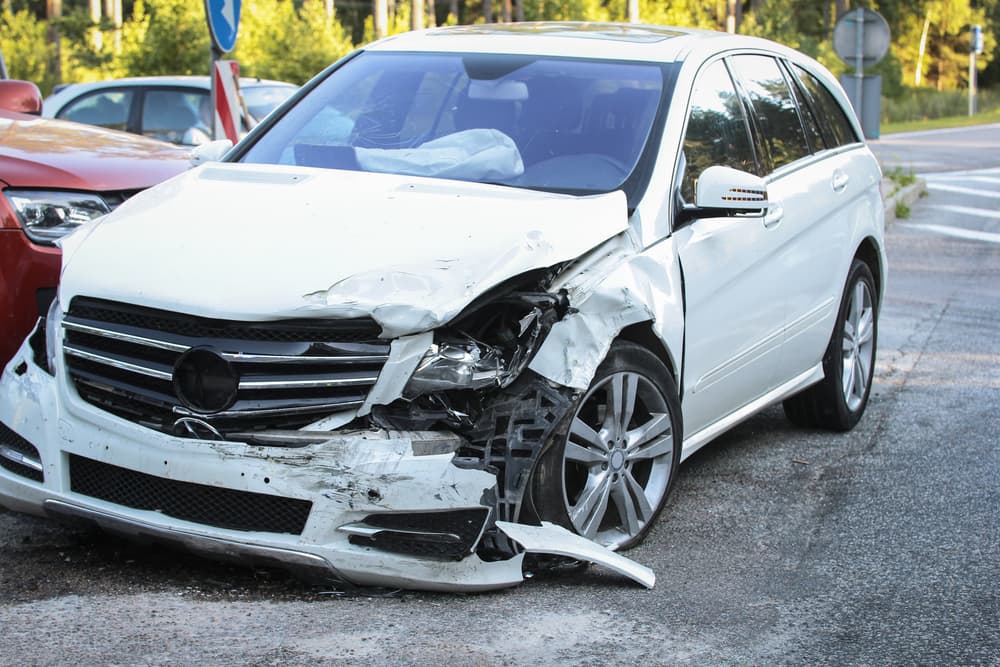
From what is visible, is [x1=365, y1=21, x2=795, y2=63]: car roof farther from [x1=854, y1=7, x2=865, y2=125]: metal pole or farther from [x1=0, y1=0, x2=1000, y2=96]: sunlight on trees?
[x1=0, y1=0, x2=1000, y2=96]: sunlight on trees

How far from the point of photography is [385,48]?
18.3 feet

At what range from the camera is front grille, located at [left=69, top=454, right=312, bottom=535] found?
3670 mm

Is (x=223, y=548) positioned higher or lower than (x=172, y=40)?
lower

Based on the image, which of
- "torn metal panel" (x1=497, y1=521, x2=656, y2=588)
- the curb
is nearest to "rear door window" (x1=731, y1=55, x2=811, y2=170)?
"torn metal panel" (x1=497, y1=521, x2=656, y2=588)

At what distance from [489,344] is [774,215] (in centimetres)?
184

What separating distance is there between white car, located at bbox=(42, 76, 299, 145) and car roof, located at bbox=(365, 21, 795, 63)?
786 centimetres

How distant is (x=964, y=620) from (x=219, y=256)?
2339 mm

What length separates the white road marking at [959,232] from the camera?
1394cm

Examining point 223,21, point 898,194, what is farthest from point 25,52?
point 223,21

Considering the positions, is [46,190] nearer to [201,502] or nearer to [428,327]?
[201,502]

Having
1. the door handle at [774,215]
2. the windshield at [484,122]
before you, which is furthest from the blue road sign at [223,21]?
the door handle at [774,215]

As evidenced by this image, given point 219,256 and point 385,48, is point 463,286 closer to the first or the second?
point 219,256

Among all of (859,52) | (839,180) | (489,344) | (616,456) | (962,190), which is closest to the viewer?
(489,344)

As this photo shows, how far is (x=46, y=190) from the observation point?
5410 mm
